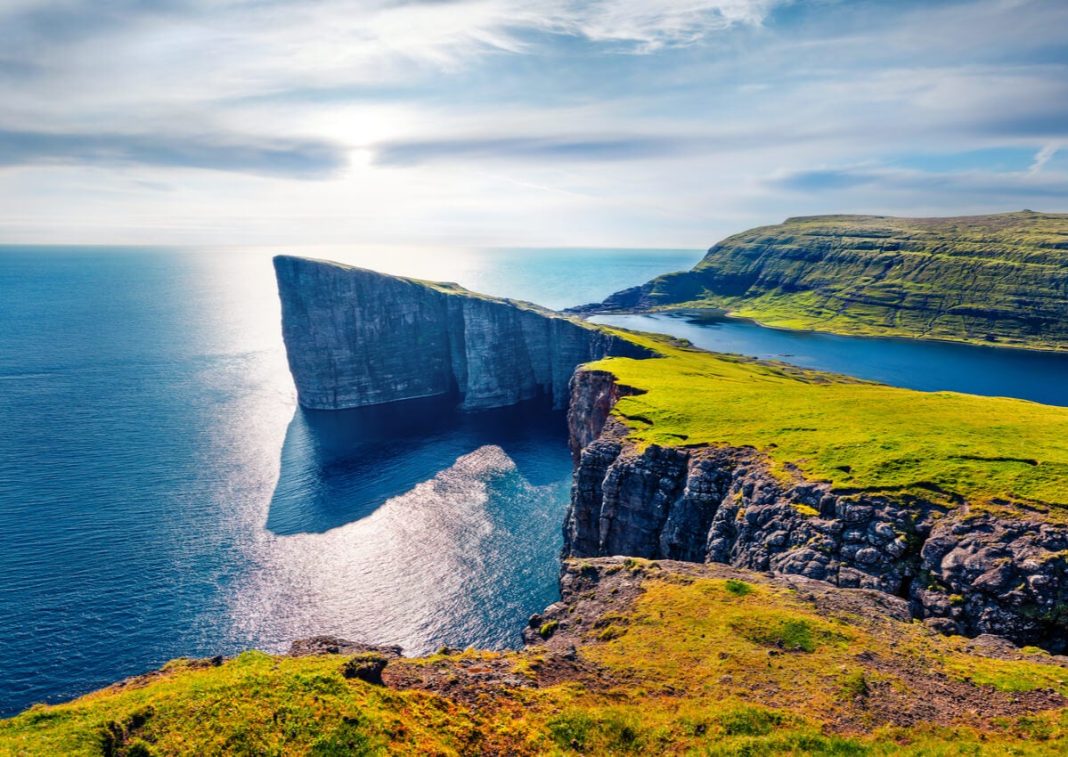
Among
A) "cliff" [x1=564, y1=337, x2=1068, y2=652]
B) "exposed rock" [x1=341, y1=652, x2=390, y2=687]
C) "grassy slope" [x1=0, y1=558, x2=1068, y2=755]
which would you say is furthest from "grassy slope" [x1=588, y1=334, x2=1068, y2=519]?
"exposed rock" [x1=341, y1=652, x2=390, y2=687]

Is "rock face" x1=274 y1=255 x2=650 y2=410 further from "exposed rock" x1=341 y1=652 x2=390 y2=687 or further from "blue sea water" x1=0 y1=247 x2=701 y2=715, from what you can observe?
"exposed rock" x1=341 y1=652 x2=390 y2=687

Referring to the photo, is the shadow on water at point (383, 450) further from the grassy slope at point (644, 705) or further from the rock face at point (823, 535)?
the grassy slope at point (644, 705)

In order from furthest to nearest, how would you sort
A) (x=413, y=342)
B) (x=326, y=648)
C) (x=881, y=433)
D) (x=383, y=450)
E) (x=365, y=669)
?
(x=413, y=342)
(x=383, y=450)
(x=881, y=433)
(x=326, y=648)
(x=365, y=669)

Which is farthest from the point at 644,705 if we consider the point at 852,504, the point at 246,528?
the point at 246,528

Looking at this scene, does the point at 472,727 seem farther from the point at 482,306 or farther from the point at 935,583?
the point at 482,306

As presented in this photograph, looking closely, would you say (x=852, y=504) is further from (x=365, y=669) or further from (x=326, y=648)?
(x=326, y=648)

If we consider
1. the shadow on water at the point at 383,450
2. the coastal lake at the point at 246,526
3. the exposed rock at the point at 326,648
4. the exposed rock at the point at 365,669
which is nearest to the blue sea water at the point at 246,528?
the coastal lake at the point at 246,526
